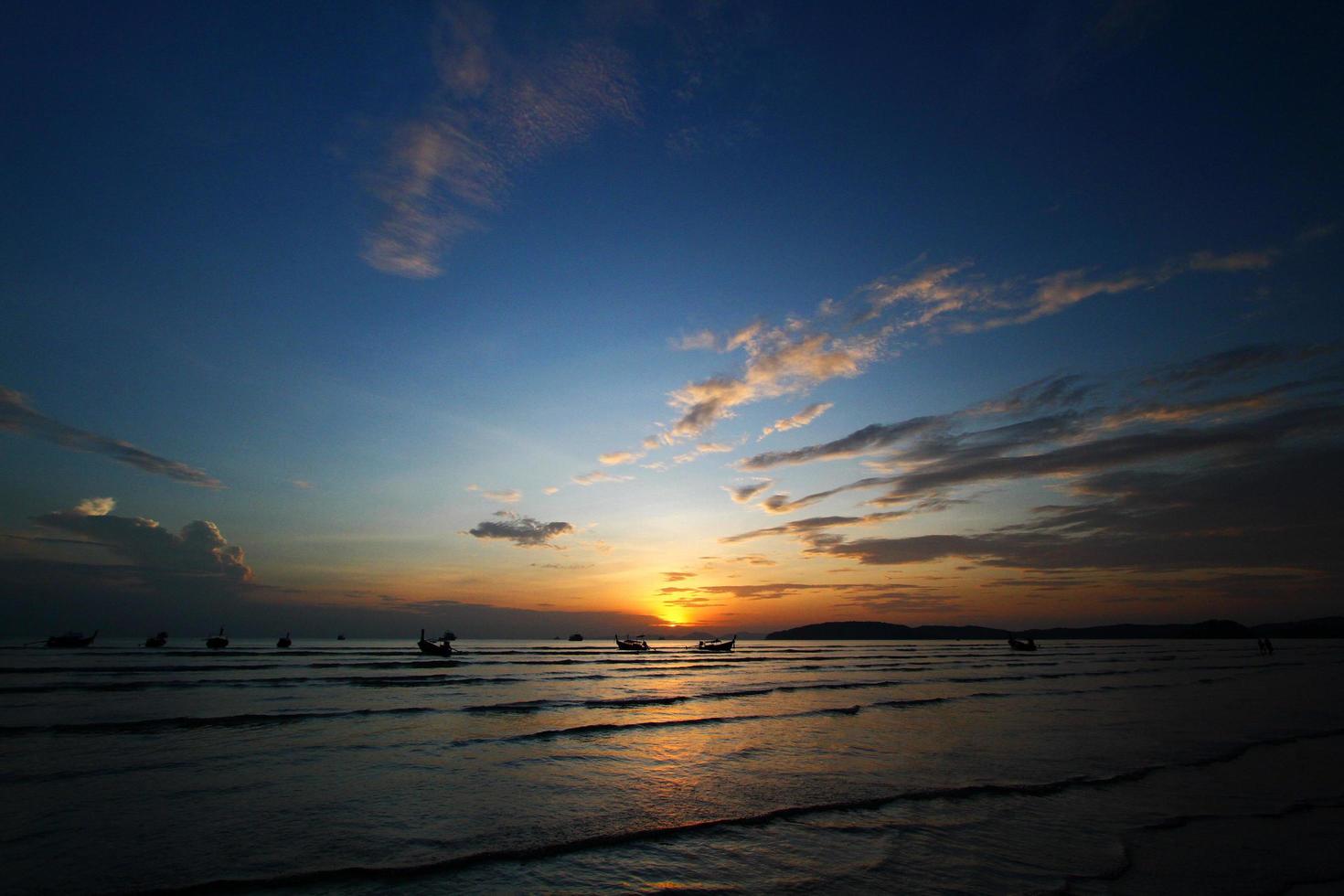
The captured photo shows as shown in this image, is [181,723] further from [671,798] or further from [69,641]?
[69,641]

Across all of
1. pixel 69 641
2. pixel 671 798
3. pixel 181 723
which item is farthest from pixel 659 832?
pixel 69 641

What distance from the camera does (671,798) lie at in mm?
12367

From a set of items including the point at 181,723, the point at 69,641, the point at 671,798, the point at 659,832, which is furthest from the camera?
the point at 69,641

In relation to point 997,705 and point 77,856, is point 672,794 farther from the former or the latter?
point 997,705

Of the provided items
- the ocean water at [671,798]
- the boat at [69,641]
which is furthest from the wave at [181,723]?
the boat at [69,641]

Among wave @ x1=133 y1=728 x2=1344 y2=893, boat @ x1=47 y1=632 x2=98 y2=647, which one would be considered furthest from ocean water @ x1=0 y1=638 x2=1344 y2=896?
boat @ x1=47 y1=632 x2=98 y2=647

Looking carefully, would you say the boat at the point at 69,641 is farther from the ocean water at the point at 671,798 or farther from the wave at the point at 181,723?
the wave at the point at 181,723

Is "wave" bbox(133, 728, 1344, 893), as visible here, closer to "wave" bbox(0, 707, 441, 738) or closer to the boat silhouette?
"wave" bbox(0, 707, 441, 738)

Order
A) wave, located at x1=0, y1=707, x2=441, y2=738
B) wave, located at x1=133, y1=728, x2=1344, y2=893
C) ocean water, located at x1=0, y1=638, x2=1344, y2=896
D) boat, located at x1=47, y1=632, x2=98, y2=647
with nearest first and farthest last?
wave, located at x1=133, y1=728, x2=1344, y2=893 < ocean water, located at x1=0, y1=638, x2=1344, y2=896 < wave, located at x1=0, y1=707, x2=441, y2=738 < boat, located at x1=47, y1=632, x2=98, y2=647

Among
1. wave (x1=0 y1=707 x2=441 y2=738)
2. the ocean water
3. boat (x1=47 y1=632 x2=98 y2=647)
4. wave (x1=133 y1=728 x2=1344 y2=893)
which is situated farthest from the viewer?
boat (x1=47 y1=632 x2=98 y2=647)

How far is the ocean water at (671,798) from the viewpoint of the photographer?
819cm

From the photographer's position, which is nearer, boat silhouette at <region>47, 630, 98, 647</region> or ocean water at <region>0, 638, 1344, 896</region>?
ocean water at <region>0, 638, 1344, 896</region>

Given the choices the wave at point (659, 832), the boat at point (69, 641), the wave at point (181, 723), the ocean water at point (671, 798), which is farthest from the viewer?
the boat at point (69, 641)

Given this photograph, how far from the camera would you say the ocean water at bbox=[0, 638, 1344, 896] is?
8.19 m
